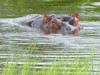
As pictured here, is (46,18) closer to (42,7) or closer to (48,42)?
(48,42)

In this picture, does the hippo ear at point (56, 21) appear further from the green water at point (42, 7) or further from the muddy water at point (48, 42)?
the green water at point (42, 7)

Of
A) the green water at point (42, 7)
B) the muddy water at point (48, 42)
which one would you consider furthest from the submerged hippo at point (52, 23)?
the green water at point (42, 7)

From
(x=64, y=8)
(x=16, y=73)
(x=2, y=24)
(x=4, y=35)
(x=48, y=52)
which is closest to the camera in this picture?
(x=16, y=73)

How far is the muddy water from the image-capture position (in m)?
10.8

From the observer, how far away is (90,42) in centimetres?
1288

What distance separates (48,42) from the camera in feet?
42.9

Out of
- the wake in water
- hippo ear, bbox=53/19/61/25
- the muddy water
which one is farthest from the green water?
hippo ear, bbox=53/19/61/25

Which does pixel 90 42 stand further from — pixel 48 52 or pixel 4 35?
pixel 4 35

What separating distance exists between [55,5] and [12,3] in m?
2.00

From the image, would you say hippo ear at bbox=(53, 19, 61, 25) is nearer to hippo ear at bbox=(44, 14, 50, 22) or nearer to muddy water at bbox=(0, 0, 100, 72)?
hippo ear at bbox=(44, 14, 50, 22)

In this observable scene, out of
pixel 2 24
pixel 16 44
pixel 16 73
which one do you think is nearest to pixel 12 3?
pixel 2 24

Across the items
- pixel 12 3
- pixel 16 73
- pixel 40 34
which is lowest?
pixel 12 3

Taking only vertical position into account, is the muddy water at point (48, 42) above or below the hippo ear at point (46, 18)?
above

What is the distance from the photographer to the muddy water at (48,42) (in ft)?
35.3
